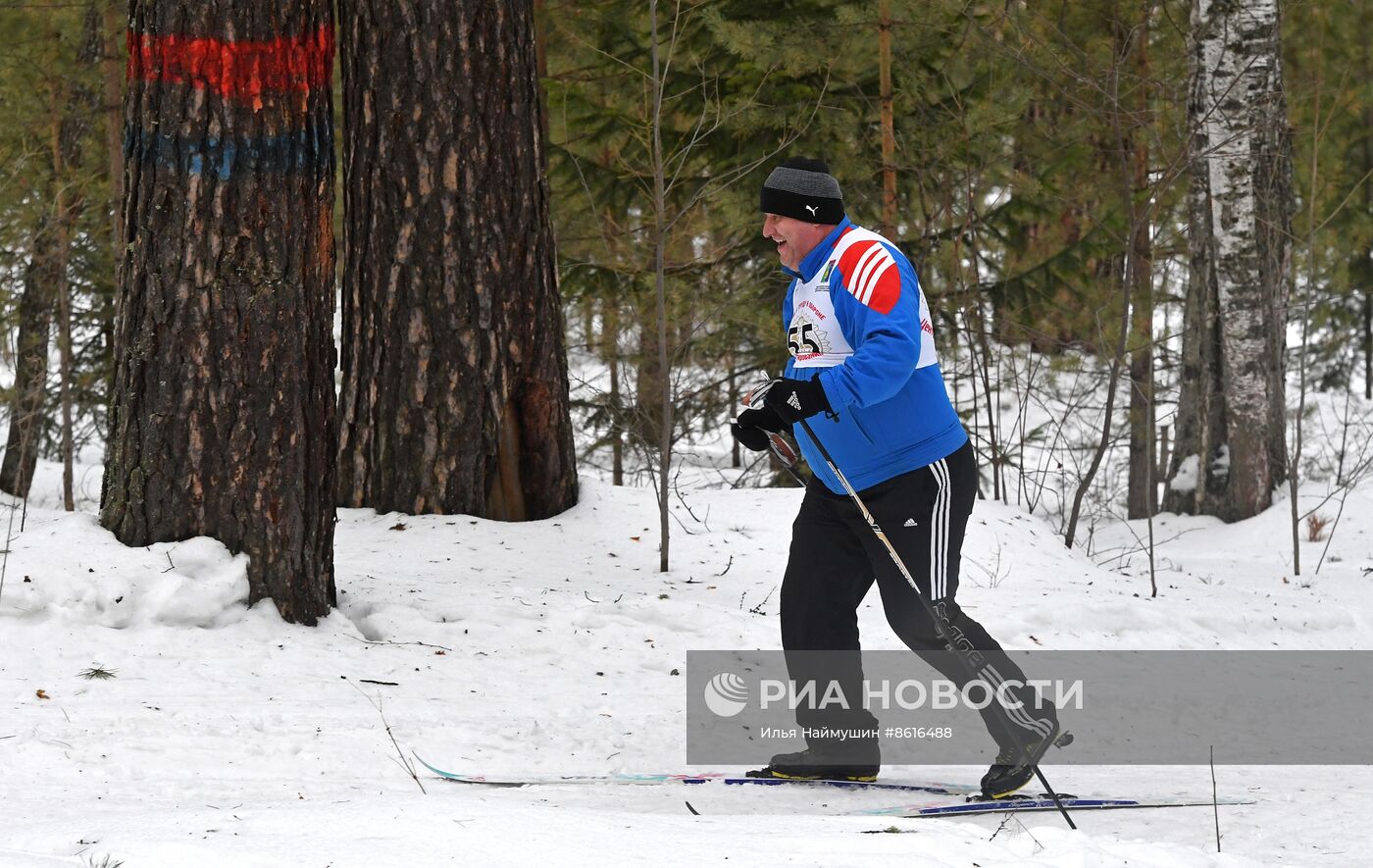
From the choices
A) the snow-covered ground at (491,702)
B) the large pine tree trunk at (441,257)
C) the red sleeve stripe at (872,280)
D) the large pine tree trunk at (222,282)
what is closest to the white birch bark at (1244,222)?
the snow-covered ground at (491,702)

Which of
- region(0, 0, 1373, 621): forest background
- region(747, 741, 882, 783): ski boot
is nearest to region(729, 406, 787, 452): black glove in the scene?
region(747, 741, 882, 783): ski boot

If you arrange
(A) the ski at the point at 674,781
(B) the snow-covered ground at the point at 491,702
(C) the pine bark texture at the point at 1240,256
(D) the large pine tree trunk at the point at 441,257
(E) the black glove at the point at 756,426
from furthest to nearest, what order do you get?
1. (C) the pine bark texture at the point at 1240,256
2. (D) the large pine tree trunk at the point at 441,257
3. (A) the ski at the point at 674,781
4. (E) the black glove at the point at 756,426
5. (B) the snow-covered ground at the point at 491,702

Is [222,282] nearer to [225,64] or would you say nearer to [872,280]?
[225,64]

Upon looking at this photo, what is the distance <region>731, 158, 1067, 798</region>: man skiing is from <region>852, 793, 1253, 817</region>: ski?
0.08 meters

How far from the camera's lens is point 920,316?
3633 millimetres

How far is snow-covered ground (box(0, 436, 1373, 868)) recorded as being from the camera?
293 centimetres

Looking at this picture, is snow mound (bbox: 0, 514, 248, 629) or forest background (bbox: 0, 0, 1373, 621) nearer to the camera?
snow mound (bbox: 0, 514, 248, 629)

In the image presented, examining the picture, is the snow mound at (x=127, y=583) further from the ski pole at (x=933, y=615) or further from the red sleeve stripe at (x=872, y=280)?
the red sleeve stripe at (x=872, y=280)

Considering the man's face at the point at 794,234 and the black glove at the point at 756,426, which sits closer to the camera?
Result: the black glove at the point at 756,426

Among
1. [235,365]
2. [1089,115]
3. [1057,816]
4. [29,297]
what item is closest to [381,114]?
[235,365]

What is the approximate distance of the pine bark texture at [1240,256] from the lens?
30.1 feet

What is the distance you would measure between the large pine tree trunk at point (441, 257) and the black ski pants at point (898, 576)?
3011 millimetres

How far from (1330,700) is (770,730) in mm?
2614

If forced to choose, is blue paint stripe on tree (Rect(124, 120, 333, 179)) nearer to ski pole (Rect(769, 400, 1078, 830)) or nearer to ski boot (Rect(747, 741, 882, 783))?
ski pole (Rect(769, 400, 1078, 830))
